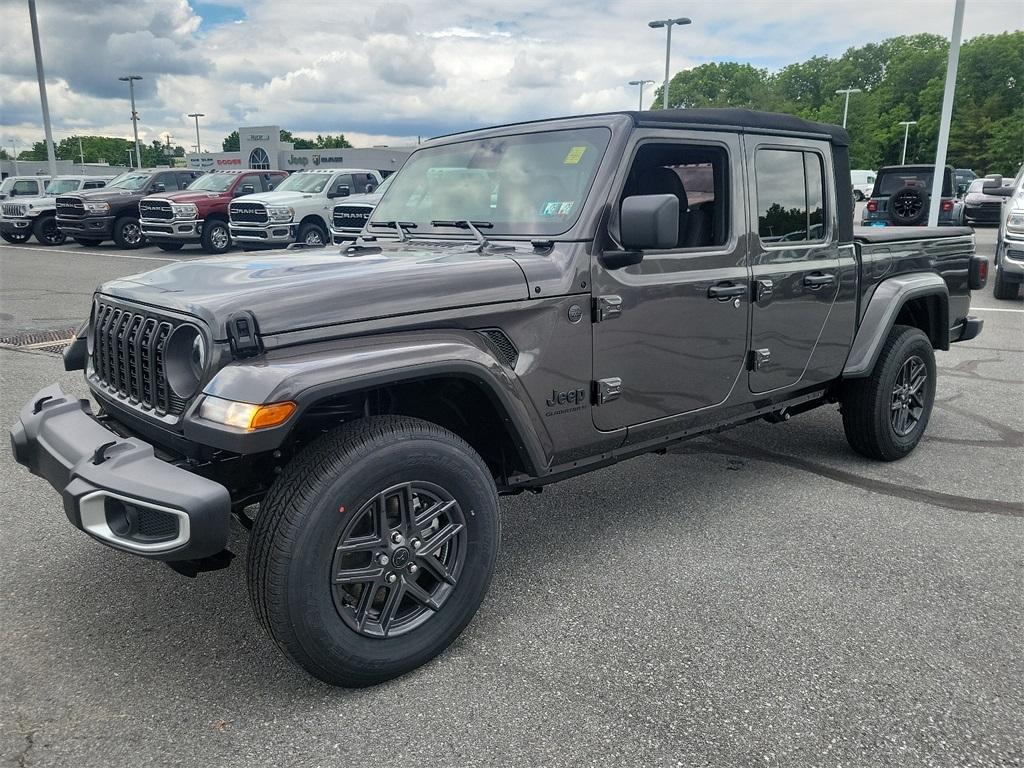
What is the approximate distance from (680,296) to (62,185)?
916 inches

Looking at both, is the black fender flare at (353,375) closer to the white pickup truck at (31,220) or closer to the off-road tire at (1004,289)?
the off-road tire at (1004,289)

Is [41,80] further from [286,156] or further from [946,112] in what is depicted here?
[946,112]

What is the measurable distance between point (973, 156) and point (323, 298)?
215ft

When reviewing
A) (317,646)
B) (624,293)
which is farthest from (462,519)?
(624,293)

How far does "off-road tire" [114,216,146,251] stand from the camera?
61.8ft

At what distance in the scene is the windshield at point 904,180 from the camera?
17297 millimetres

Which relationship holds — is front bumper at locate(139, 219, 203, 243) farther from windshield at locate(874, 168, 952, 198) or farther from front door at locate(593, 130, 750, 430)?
front door at locate(593, 130, 750, 430)

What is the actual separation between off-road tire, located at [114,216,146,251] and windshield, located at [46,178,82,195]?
4226mm

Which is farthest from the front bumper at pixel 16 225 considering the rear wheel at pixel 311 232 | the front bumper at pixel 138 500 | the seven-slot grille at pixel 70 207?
the front bumper at pixel 138 500

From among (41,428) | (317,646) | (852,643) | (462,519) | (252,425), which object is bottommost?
(852,643)

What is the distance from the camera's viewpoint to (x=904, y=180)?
17531mm

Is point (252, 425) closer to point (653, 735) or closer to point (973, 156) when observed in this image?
point (653, 735)

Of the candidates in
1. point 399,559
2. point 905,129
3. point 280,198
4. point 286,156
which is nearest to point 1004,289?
point 399,559

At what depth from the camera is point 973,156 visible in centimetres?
5669
